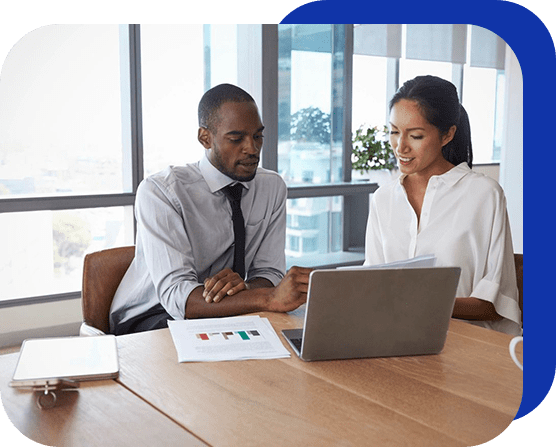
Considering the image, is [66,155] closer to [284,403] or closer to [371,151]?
[371,151]

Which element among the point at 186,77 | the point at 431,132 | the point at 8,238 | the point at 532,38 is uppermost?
the point at 186,77

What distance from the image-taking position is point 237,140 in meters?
1.99

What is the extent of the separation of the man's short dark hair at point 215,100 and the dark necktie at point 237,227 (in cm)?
21

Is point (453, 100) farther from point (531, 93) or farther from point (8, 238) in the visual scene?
point (8, 238)

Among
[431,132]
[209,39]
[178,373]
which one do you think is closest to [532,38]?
[431,132]

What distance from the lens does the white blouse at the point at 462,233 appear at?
151 centimetres

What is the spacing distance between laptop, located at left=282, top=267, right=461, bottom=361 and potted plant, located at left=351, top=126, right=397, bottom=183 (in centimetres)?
207

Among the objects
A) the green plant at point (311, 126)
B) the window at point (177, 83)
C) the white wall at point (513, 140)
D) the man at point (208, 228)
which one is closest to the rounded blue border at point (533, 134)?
the white wall at point (513, 140)

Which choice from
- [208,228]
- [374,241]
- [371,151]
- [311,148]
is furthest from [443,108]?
[311,148]

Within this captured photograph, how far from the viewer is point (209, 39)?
11.7ft

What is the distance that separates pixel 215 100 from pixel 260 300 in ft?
2.36

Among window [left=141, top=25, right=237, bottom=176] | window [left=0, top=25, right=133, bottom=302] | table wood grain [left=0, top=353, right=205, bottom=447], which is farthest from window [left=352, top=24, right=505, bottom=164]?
window [left=0, top=25, right=133, bottom=302]

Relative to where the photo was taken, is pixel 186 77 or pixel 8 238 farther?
pixel 186 77

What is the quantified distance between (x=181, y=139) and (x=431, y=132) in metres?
2.49
